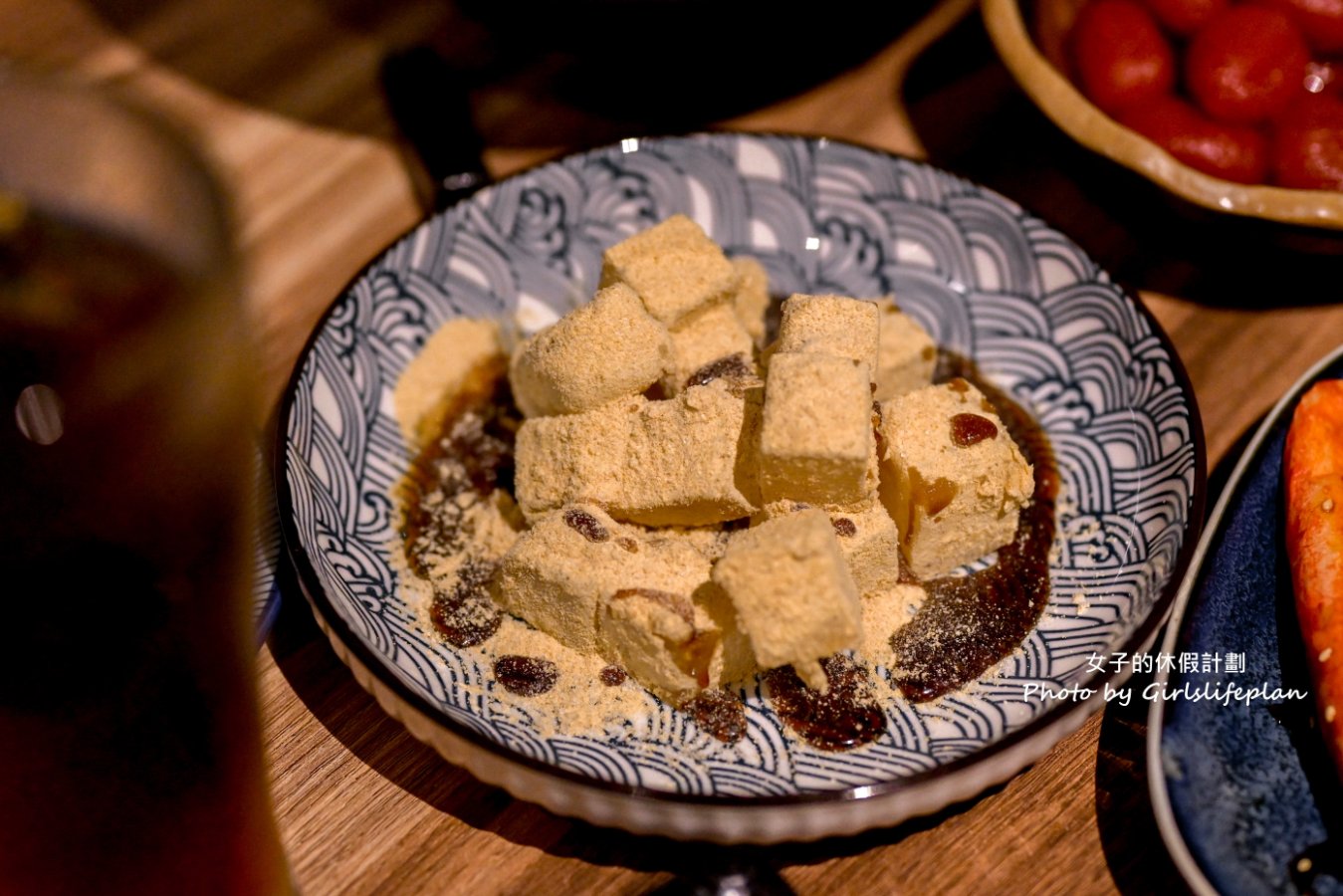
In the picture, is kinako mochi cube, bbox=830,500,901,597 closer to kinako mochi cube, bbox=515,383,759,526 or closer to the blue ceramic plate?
kinako mochi cube, bbox=515,383,759,526

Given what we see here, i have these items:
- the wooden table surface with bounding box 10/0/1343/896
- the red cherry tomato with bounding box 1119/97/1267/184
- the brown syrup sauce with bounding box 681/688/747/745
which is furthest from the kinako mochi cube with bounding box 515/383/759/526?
the red cherry tomato with bounding box 1119/97/1267/184

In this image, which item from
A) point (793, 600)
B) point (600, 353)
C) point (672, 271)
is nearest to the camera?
point (793, 600)

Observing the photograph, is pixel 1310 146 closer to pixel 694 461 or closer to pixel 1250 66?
pixel 1250 66

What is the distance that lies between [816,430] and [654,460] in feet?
0.71

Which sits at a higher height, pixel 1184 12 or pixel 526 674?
pixel 1184 12

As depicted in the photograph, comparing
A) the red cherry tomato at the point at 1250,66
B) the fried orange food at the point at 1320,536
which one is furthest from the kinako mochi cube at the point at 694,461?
the red cherry tomato at the point at 1250,66

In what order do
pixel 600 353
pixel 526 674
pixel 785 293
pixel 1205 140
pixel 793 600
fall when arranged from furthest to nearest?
1. pixel 785 293
2. pixel 1205 140
3. pixel 600 353
4. pixel 526 674
5. pixel 793 600

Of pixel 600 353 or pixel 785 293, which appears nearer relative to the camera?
pixel 600 353

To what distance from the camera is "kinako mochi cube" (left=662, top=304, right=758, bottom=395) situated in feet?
4.52

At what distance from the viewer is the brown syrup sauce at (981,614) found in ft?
3.96

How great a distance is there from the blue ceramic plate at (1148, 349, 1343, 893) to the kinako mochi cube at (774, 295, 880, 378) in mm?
435

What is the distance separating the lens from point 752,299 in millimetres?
1519

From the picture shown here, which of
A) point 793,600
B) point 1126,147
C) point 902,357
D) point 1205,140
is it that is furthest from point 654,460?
point 1205,140

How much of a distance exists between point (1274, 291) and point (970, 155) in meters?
0.52
